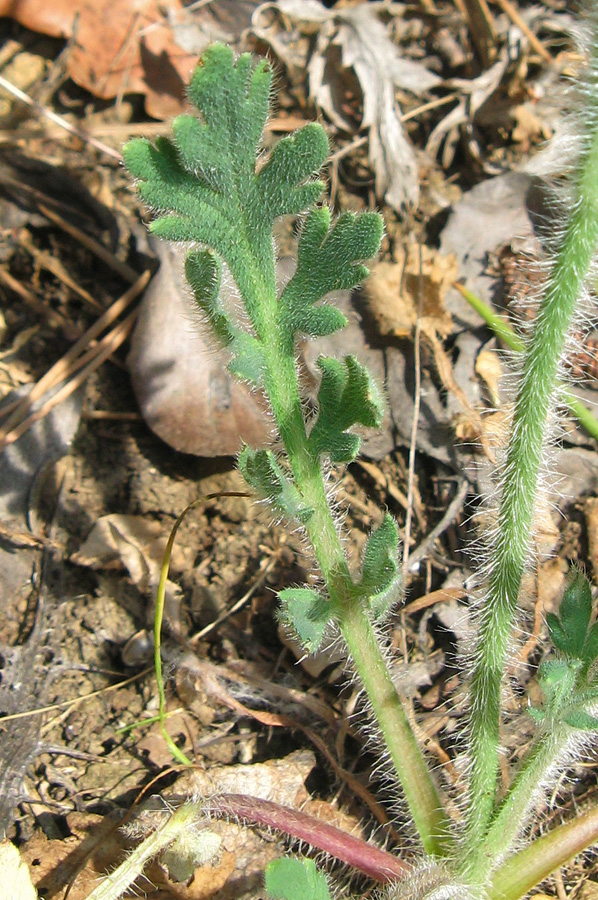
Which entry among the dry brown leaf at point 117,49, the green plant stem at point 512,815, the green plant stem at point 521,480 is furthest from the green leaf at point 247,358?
the dry brown leaf at point 117,49

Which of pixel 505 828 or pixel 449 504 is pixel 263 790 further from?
pixel 449 504

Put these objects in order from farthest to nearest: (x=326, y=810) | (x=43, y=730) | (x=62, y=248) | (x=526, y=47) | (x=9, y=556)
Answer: (x=526, y=47) < (x=62, y=248) < (x=9, y=556) < (x=43, y=730) < (x=326, y=810)

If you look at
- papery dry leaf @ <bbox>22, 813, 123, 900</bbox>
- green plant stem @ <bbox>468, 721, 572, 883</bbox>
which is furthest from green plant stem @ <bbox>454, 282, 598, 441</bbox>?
papery dry leaf @ <bbox>22, 813, 123, 900</bbox>

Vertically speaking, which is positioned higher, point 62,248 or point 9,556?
point 62,248

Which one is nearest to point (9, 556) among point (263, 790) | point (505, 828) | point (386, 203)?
point (263, 790)

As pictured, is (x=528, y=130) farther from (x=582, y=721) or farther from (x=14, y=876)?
(x=14, y=876)

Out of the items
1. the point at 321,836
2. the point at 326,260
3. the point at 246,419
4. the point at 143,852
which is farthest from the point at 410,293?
the point at 143,852
